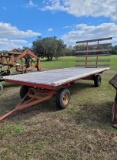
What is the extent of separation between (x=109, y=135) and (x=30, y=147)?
1322 mm

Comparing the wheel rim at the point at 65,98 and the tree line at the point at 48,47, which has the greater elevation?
the tree line at the point at 48,47

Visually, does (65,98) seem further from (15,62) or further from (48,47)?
(48,47)

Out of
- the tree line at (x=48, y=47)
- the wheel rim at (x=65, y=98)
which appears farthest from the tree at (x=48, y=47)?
the wheel rim at (x=65, y=98)

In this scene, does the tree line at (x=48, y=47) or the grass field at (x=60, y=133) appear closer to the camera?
the grass field at (x=60, y=133)

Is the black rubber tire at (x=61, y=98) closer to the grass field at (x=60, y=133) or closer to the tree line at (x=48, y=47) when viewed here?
the grass field at (x=60, y=133)

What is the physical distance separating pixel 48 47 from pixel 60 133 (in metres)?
32.7

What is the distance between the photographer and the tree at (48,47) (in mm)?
34938

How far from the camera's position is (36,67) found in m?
8.06

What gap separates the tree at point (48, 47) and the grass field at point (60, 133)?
31297mm

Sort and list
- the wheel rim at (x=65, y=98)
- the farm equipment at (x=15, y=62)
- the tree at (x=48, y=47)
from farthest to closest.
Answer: the tree at (x=48, y=47) → the farm equipment at (x=15, y=62) → the wheel rim at (x=65, y=98)

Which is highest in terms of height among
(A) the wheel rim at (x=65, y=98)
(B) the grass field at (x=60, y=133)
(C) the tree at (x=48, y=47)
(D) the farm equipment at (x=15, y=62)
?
(C) the tree at (x=48, y=47)

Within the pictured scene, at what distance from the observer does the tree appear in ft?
115

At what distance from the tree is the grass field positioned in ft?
103

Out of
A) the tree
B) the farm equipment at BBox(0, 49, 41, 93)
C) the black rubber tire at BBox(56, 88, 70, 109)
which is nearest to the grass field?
the black rubber tire at BBox(56, 88, 70, 109)
